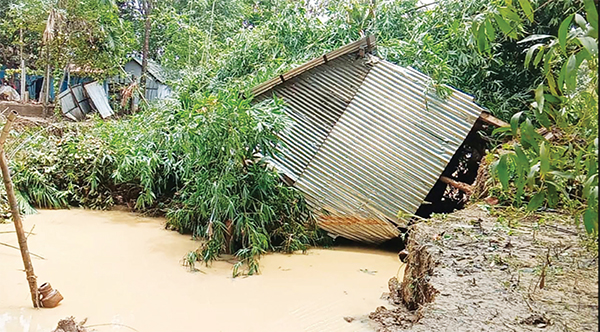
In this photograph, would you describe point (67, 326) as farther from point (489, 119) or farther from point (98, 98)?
point (98, 98)

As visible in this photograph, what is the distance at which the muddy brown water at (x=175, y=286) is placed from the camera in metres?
3.38

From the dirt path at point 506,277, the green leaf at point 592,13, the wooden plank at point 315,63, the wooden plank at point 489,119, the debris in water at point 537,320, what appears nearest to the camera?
the green leaf at point 592,13

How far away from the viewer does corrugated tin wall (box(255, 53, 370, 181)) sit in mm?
5781

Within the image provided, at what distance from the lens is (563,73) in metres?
1.04

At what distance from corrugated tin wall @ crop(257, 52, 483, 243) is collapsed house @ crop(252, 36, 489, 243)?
1cm

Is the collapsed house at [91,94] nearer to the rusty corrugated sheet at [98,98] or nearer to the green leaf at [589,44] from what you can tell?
the rusty corrugated sheet at [98,98]

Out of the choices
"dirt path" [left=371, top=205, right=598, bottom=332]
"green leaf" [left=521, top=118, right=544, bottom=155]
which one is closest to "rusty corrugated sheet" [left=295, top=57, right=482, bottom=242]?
"dirt path" [left=371, top=205, right=598, bottom=332]

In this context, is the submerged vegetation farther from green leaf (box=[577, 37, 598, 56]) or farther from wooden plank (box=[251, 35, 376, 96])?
green leaf (box=[577, 37, 598, 56])

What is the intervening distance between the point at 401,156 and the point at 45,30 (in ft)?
30.2

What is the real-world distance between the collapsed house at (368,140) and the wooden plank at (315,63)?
1 centimetres

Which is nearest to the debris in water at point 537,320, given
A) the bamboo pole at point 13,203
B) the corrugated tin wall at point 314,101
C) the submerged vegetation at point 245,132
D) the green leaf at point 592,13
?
the submerged vegetation at point 245,132

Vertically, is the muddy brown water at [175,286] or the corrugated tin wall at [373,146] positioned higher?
the corrugated tin wall at [373,146]

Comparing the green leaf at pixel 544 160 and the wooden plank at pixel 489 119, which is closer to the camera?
the green leaf at pixel 544 160

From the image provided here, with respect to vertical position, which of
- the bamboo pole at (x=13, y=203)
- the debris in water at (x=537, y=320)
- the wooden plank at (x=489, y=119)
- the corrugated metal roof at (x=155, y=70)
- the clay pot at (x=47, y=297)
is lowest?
the clay pot at (x=47, y=297)
